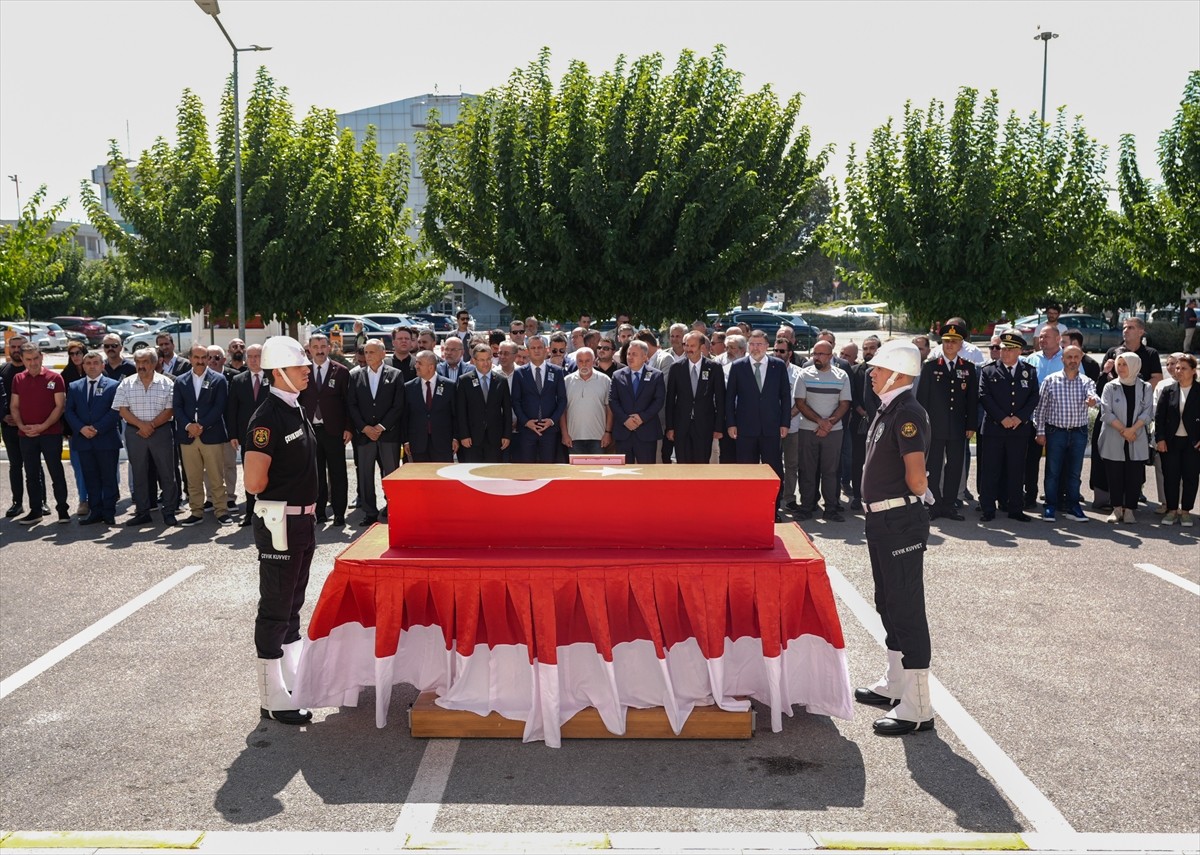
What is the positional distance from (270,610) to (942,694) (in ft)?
13.1

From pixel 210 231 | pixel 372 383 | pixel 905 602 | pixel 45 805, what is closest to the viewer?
pixel 45 805

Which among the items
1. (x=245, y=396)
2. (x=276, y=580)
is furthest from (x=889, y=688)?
(x=245, y=396)

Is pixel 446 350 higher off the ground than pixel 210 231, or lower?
lower

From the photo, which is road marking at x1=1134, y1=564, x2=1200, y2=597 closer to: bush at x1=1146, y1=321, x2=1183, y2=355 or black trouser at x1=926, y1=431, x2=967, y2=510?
black trouser at x1=926, y1=431, x2=967, y2=510

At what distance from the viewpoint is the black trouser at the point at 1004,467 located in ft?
39.0

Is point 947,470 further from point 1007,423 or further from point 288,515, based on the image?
point 288,515

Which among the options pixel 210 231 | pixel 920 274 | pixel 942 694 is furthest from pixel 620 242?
pixel 942 694

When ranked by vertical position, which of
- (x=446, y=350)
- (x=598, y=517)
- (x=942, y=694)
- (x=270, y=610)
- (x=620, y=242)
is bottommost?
(x=942, y=694)

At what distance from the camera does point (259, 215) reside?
23.8m

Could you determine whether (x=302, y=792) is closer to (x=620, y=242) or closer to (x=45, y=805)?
(x=45, y=805)

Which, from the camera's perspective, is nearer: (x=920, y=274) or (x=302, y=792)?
(x=302, y=792)

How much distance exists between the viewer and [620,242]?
21.7 meters

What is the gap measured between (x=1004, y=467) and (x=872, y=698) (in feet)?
20.8

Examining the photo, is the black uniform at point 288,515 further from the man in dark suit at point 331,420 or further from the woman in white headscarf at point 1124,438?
the woman in white headscarf at point 1124,438
